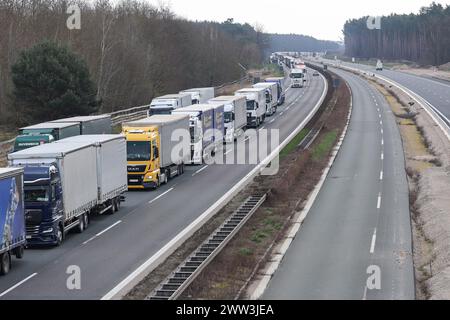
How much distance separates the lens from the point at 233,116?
63.5 metres

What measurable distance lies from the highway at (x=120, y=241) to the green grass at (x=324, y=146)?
6087 millimetres

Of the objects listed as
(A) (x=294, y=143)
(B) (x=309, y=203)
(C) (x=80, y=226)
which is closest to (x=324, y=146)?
(A) (x=294, y=143)

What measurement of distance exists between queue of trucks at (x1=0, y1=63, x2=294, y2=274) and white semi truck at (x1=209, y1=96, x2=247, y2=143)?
14.1 ft

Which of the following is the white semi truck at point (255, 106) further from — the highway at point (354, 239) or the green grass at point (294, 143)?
the highway at point (354, 239)

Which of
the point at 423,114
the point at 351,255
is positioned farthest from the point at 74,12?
the point at 351,255

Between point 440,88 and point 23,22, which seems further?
point 440,88

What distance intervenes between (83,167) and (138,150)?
963 cm

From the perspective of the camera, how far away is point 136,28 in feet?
343

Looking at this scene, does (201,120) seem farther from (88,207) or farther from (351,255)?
(351,255)

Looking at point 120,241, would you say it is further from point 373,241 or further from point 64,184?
point 373,241

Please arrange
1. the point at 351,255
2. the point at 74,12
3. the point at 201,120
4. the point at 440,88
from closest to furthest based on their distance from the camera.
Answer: the point at 351,255 < the point at 201,120 < the point at 74,12 < the point at 440,88

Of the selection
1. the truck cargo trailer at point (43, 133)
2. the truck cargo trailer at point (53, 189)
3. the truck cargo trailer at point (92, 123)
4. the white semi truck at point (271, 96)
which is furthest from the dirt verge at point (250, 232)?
the white semi truck at point (271, 96)

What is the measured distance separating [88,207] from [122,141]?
17.8 ft

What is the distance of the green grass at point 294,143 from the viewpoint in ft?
183
